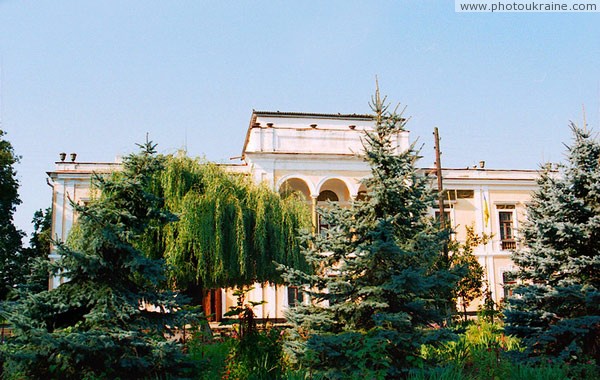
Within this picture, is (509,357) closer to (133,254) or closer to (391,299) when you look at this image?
(391,299)

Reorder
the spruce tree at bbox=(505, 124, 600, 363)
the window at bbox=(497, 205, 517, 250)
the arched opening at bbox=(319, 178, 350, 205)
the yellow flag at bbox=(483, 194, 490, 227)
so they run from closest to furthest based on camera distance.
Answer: the spruce tree at bbox=(505, 124, 600, 363), the arched opening at bbox=(319, 178, 350, 205), the yellow flag at bbox=(483, 194, 490, 227), the window at bbox=(497, 205, 517, 250)

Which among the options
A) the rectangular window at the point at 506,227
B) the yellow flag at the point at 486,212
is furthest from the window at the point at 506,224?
the yellow flag at the point at 486,212

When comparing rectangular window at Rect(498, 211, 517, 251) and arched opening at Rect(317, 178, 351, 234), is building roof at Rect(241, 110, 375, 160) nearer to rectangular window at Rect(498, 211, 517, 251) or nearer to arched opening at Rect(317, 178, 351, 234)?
arched opening at Rect(317, 178, 351, 234)

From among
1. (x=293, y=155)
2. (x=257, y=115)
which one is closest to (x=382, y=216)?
(x=293, y=155)

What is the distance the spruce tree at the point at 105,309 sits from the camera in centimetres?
715

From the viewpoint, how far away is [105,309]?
7352mm

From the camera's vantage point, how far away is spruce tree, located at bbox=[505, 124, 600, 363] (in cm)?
1012

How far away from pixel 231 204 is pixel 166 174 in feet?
7.71

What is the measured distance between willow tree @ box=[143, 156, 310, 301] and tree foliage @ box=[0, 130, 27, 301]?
14.3 m

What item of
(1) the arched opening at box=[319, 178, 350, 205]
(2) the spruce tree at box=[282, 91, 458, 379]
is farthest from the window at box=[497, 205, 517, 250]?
(2) the spruce tree at box=[282, 91, 458, 379]

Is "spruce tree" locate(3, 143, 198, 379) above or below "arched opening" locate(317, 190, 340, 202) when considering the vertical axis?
below

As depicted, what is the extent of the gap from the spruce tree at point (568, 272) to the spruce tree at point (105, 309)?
687 centimetres

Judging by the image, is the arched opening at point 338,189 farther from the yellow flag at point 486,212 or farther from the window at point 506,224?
the window at point 506,224

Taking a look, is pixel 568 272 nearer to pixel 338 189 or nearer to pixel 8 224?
pixel 338 189
